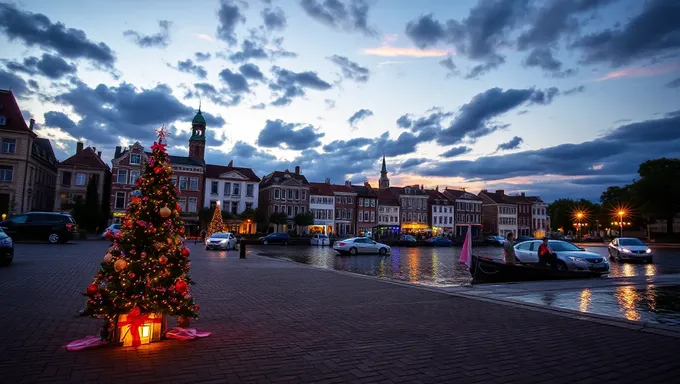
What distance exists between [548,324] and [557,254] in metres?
11.2

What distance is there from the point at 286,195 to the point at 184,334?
2778 inches

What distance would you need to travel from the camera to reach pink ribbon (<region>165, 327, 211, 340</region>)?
5844mm

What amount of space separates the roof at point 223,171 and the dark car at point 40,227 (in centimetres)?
3911

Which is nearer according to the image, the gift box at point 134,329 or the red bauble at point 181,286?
the gift box at point 134,329

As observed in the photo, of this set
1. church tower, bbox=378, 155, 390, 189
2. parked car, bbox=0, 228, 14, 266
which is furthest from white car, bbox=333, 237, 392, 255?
church tower, bbox=378, 155, 390, 189

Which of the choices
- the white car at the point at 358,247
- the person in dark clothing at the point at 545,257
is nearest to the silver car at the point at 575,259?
the person in dark clothing at the point at 545,257

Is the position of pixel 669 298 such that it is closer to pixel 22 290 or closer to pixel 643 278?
pixel 643 278

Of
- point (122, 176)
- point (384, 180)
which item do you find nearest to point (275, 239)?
point (122, 176)

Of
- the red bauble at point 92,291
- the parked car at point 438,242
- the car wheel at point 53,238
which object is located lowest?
the parked car at point 438,242

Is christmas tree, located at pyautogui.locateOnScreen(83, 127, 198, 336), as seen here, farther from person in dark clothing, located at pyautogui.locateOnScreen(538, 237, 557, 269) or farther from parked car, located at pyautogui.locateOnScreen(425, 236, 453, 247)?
parked car, located at pyautogui.locateOnScreen(425, 236, 453, 247)

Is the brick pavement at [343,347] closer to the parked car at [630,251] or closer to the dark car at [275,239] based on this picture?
the parked car at [630,251]

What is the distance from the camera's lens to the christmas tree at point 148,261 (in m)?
5.44

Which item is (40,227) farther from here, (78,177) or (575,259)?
(78,177)

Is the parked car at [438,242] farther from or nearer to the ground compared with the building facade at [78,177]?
nearer to the ground
